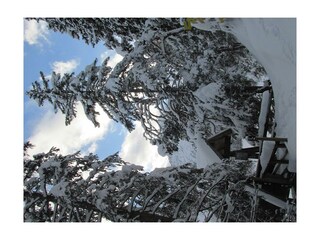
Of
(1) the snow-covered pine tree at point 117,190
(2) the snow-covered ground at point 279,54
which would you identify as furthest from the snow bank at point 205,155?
(2) the snow-covered ground at point 279,54

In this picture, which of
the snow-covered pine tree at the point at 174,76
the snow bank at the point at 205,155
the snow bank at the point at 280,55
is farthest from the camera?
the snow-covered pine tree at the point at 174,76

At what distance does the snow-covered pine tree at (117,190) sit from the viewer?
5.04m

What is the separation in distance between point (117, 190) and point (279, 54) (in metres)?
3.02

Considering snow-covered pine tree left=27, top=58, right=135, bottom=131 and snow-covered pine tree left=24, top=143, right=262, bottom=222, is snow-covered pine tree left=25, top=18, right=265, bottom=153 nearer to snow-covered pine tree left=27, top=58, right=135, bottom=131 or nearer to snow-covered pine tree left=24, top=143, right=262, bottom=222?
snow-covered pine tree left=27, top=58, right=135, bottom=131

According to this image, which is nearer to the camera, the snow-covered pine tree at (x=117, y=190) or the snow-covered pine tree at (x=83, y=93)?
the snow-covered pine tree at (x=117, y=190)

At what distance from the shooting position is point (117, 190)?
5.64 metres

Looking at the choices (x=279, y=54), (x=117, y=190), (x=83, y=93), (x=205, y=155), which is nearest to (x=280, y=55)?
(x=279, y=54)

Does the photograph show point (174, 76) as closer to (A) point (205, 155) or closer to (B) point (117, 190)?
(A) point (205, 155)

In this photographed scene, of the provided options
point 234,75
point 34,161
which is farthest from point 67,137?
point 234,75

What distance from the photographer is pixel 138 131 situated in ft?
28.5

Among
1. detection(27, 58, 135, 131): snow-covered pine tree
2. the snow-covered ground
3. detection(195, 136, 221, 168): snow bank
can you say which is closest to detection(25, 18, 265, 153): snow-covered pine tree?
detection(27, 58, 135, 131): snow-covered pine tree

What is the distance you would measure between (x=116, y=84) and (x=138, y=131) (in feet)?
5.01

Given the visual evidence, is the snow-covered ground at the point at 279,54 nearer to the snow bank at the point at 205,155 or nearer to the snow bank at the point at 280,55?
the snow bank at the point at 280,55

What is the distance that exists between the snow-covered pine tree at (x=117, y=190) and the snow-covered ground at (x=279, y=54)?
3.71 feet
